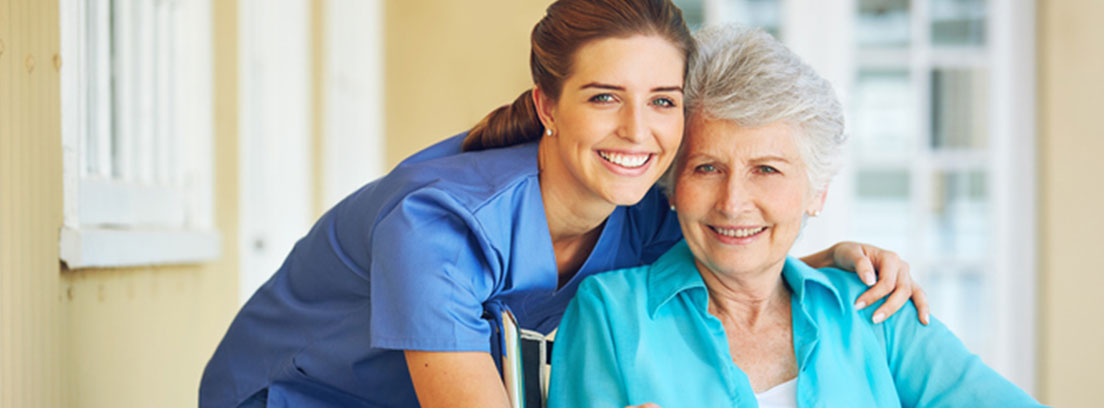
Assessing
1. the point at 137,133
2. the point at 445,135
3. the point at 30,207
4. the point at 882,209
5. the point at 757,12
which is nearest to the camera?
the point at 30,207

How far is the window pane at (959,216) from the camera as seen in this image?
5.39 meters

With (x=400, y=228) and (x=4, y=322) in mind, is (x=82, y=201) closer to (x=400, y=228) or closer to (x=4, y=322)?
(x=4, y=322)

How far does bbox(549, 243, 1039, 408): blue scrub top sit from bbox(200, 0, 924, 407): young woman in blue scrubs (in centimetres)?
7

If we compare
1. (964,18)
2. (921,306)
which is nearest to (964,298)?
(964,18)

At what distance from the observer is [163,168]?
2.41m

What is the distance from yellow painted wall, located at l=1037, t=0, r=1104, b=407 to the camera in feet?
16.0

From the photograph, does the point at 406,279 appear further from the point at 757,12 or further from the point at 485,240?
the point at 757,12

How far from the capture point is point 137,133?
227cm

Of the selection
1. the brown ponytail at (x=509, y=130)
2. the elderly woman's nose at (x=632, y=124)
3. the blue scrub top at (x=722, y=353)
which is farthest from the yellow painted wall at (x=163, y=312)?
the elderly woman's nose at (x=632, y=124)

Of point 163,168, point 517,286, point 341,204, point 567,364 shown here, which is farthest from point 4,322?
point 163,168

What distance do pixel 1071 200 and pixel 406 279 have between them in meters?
4.62

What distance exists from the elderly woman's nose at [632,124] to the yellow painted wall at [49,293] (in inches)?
34.7

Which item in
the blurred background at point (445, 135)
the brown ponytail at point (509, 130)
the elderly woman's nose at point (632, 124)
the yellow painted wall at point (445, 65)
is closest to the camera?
the elderly woman's nose at point (632, 124)

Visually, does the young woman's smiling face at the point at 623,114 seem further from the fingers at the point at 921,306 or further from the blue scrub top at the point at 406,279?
the fingers at the point at 921,306
